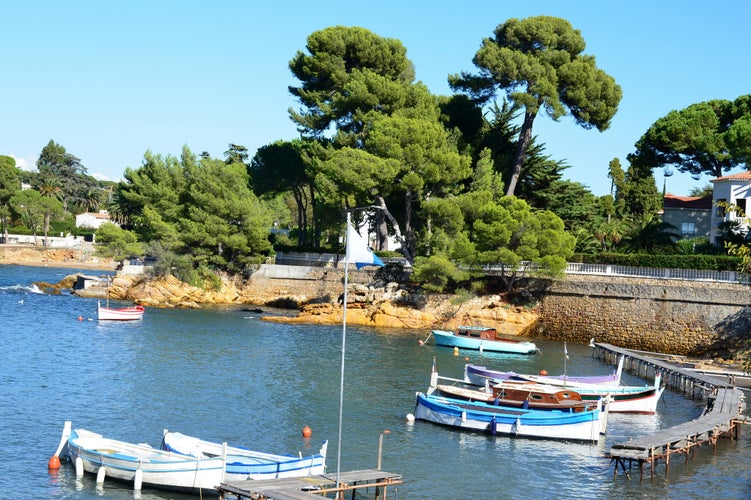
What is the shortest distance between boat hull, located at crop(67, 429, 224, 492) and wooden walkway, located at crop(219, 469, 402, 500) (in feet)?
3.21

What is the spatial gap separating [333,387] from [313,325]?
24.0 metres

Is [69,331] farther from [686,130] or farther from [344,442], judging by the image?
[686,130]

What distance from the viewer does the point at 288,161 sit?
90000 millimetres

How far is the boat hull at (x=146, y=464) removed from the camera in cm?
2605

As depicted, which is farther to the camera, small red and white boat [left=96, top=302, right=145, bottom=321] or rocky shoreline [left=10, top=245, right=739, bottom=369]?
rocky shoreline [left=10, top=245, right=739, bottom=369]

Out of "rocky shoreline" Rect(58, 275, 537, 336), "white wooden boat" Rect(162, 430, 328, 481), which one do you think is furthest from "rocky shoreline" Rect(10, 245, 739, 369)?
"white wooden boat" Rect(162, 430, 328, 481)

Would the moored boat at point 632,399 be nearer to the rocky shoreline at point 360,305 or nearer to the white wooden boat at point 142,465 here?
the white wooden boat at point 142,465

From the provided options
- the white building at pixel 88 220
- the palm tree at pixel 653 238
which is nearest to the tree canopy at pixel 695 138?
the palm tree at pixel 653 238

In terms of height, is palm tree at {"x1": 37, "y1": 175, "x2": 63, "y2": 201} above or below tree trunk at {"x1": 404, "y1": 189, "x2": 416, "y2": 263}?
above

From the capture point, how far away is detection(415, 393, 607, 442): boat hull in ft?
113

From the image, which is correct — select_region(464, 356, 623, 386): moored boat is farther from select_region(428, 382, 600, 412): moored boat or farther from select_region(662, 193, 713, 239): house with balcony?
select_region(662, 193, 713, 239): house with balcony

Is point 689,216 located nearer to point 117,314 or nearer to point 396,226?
point 396,226

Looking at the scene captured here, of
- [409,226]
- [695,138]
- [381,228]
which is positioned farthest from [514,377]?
[695,138]

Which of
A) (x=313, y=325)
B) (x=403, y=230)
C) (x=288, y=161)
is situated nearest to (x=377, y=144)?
(x=403, y=230)
